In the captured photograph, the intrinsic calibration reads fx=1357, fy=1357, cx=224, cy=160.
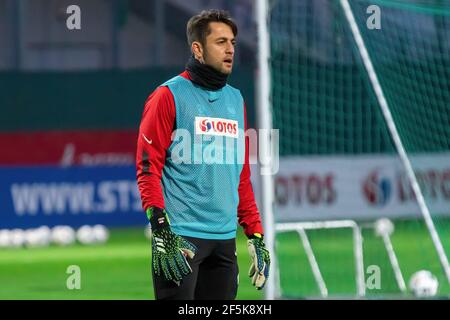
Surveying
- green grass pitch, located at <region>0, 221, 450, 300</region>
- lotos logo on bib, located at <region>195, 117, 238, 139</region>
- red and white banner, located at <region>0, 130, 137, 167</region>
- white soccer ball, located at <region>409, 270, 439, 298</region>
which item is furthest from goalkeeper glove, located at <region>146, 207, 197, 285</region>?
red and white banner, located at <region>0, 130, 137, 167</region>

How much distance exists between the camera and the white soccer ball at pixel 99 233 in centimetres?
1875

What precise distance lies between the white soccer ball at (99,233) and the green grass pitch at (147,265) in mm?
152

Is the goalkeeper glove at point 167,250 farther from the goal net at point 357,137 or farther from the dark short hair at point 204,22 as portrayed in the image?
the goal net at point 357,137

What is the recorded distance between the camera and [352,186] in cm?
1983

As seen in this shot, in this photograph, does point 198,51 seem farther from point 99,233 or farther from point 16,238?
point 99,233

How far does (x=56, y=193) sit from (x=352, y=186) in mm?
4404

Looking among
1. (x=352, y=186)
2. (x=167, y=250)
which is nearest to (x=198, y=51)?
(x=167, y=250)

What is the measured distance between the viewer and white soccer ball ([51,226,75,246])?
723 inches

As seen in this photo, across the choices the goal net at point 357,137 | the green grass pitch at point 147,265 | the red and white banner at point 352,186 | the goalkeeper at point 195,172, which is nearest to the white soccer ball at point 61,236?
the green grass pitch at point 147,265

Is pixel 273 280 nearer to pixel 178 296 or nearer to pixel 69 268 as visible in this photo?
pixel 178 296

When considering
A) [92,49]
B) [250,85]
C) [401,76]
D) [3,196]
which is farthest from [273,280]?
[92,49]

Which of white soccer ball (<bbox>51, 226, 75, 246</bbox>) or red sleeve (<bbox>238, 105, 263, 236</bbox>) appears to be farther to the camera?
white soccer ball (<bbox>51, 226, 75, 246</bbox>)

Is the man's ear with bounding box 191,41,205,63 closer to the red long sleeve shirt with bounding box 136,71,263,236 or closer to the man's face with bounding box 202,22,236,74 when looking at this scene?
the man's face with bounding box 202,22,236,74

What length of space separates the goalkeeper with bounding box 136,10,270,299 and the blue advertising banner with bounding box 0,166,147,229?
12.3m
